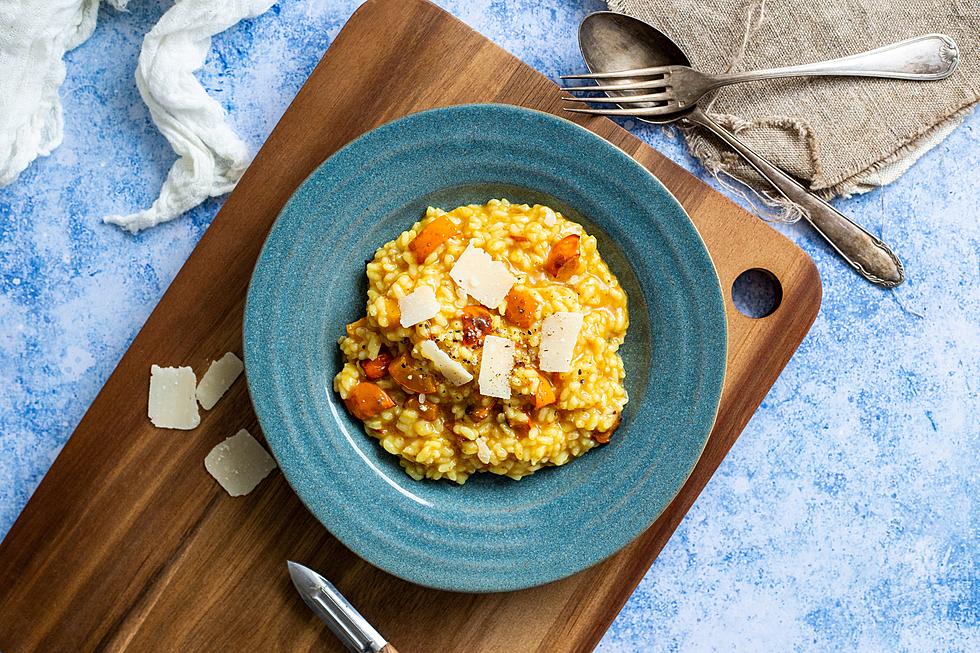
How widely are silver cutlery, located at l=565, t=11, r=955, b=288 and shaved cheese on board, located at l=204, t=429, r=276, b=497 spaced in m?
1.67

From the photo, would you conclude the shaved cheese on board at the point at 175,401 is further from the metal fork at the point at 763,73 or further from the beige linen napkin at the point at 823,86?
the beige linen napkin at the point at 823,86

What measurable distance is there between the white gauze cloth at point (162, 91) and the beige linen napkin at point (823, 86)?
5.01 feet

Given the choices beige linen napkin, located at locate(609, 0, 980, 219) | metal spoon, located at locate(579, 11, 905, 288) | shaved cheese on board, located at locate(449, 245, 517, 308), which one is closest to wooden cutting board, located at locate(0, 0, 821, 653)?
metal spoon, located at locate(579, 11, 905, 288)

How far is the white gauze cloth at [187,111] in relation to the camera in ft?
9.41

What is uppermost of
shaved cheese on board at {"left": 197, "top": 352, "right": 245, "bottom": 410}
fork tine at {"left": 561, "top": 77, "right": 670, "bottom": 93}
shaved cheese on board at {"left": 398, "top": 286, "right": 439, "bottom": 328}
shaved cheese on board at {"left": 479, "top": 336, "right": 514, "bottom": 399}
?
fork tine at {"left": 561, "top": 77, "right": 670, "bottom": 93}

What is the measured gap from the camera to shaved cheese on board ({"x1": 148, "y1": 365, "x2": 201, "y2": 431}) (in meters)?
2.73

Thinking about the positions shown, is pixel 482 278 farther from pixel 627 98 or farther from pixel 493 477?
pixel 627 98

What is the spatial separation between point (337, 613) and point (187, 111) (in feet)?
5.91

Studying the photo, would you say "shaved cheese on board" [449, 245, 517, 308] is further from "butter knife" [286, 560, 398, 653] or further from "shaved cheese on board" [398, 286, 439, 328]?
"butter knife" [286, 560, 398, 653]

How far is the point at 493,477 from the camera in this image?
8.52ft

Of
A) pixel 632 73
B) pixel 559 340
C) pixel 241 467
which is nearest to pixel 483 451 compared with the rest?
pixel 559 340

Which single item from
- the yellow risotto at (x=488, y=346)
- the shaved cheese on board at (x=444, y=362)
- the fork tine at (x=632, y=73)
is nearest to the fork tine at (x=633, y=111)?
the fork tine at (x=632, y=73)

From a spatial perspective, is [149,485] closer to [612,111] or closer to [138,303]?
[138,303]

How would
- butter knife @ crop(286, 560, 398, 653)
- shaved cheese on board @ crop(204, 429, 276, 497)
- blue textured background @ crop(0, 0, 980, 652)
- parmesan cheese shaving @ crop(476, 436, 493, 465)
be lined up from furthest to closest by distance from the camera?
blue textured background @ crop(0, 0, 980, 652), shaved cheese on board @ crop(204, 429, 276, 497), butter knife @ crop(286, 560, 398, 653), parmesan cheese shaving @ crop(476, 436, 493, 465)
